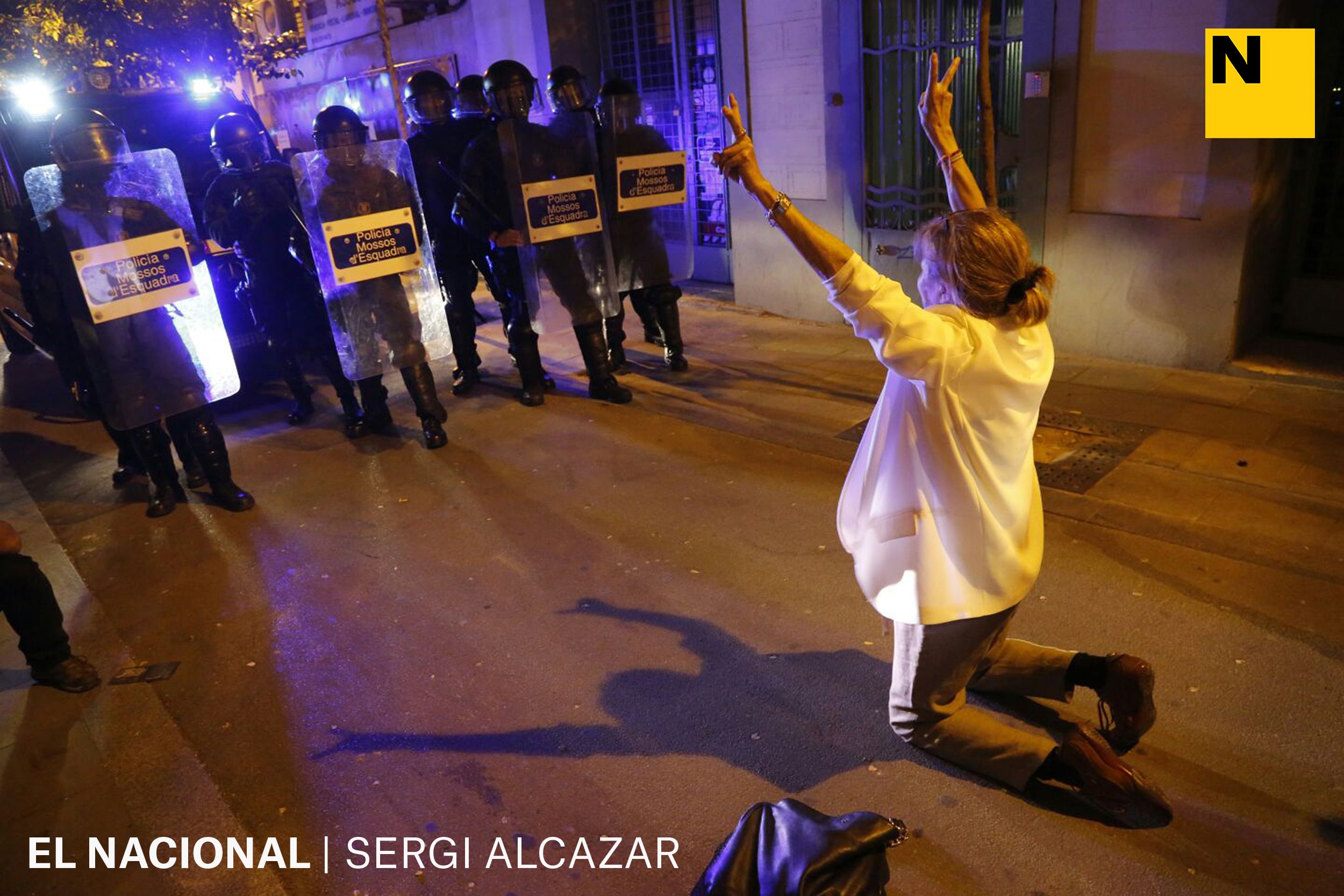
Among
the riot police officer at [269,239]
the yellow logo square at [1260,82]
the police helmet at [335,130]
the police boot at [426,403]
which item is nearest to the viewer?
the yellow logo square at [1260,82]

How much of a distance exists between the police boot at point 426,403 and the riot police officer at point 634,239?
1568 millimetres

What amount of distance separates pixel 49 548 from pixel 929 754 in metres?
4.90

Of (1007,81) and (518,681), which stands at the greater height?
(1007,81)

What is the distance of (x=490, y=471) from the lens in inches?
226

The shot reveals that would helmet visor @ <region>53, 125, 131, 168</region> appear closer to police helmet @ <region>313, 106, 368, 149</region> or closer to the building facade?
police helmet @ <region>313, 106, 368, 149</region>

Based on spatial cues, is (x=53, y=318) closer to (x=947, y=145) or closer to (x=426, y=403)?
(x=426, y=403)

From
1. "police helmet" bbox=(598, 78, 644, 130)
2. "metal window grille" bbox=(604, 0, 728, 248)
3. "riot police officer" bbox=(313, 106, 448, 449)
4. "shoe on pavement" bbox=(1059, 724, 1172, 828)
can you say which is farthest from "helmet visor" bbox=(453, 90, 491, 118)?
"shoe on pavement" bbox=(1059, 724, 1172, 828)

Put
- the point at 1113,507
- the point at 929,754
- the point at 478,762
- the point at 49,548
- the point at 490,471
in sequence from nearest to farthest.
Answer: the point at 929,754 < the point at 478,762 < the point at 1113,507 < the point at 49,548 < the point at 490,471

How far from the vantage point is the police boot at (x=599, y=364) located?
6711mm

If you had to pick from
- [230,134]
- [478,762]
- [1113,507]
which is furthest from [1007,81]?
[478,762]

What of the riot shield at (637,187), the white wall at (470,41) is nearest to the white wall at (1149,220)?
the riot shield at (637,187)

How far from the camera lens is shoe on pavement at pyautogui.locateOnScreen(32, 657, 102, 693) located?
3801 millimetres

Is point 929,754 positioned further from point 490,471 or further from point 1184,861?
point 490,471

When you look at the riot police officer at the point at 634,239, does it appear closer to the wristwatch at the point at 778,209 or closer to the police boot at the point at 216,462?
the police boot at the point at 216,462
